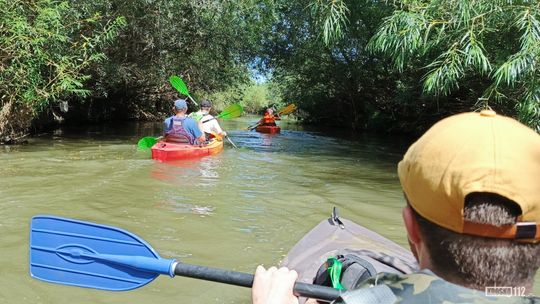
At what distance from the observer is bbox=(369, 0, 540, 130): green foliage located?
5.97 meters

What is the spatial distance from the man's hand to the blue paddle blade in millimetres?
893

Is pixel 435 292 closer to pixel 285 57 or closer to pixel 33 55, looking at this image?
pixel 33 55

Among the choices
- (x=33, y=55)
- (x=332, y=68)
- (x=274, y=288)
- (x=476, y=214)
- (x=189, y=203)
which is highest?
(x=332, y=68)

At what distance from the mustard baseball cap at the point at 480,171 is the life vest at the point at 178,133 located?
24.6 ft

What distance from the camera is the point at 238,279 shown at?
1.71m

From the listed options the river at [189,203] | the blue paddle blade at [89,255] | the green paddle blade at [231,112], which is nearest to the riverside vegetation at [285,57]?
the river at [189,203]

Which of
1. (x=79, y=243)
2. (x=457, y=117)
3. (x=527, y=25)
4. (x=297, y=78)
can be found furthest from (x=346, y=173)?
(x=297, y=78)

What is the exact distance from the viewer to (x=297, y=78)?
2141 centimetres

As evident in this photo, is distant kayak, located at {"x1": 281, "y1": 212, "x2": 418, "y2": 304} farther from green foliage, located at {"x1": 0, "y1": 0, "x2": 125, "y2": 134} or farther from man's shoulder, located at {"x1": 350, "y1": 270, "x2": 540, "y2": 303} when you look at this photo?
green foliage, located at {"x1": 0, "y1": 0, "x2": 125, "y2": 134}

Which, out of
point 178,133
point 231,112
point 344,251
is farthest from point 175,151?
point 344,251

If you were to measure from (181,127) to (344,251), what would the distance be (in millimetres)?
6205

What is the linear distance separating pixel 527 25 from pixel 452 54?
910mm

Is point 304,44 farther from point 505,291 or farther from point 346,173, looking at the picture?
point 505,291

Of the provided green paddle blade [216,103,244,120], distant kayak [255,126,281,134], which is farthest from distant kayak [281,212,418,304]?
distant kayak [255,126,281,134]
